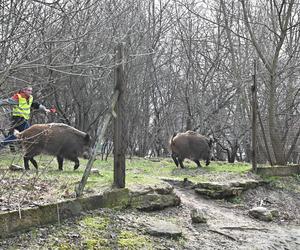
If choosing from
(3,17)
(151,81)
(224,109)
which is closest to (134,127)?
(151,81)

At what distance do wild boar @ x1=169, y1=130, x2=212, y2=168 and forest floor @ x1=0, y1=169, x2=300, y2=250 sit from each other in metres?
3.09

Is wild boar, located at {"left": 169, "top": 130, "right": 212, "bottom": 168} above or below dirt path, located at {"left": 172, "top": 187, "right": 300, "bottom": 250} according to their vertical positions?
above

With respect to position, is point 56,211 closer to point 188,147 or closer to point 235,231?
point 235,231

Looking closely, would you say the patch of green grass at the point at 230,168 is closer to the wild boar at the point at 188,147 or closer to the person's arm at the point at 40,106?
the wild boar at the point at 188,147

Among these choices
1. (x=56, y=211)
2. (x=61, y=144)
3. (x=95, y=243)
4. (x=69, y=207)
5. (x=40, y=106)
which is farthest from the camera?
(x=40, y=106)

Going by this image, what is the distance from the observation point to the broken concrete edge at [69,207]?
15.3ft

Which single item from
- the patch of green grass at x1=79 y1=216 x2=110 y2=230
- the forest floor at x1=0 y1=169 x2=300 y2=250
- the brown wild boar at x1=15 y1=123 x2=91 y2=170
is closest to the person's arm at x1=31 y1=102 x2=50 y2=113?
the brown wild boar at x1=15 y1=123 x2=91 y2=170

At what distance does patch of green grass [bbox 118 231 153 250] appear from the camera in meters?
5.09

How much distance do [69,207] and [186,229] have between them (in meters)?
1.80

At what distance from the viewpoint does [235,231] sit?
654 cm

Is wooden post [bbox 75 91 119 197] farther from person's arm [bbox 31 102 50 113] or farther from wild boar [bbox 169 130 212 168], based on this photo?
wild boar [bbox 169 130 212 168]

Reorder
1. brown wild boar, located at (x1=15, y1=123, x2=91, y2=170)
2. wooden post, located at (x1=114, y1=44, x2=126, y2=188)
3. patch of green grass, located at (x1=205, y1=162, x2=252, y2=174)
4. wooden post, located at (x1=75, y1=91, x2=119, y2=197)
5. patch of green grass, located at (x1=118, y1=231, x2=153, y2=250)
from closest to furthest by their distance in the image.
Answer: patch of green grass, located at (x1=118, y1=231, x2=153, y2=250), wooden post, located at (x1=75, y1=91, x2=119, y2=197), wooden post, located at (x1=114, y1=44, x2=126, y2=188), brown wild boar, located at (x1=15, y1=123, x2=91, y2=170), patch of green grass, located at (x1=205, y1=162, x2=252, y2=174)

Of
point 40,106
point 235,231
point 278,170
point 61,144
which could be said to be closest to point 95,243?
point 235,231

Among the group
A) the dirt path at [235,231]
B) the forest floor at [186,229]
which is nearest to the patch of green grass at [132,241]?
the forest floor at [186,229]
